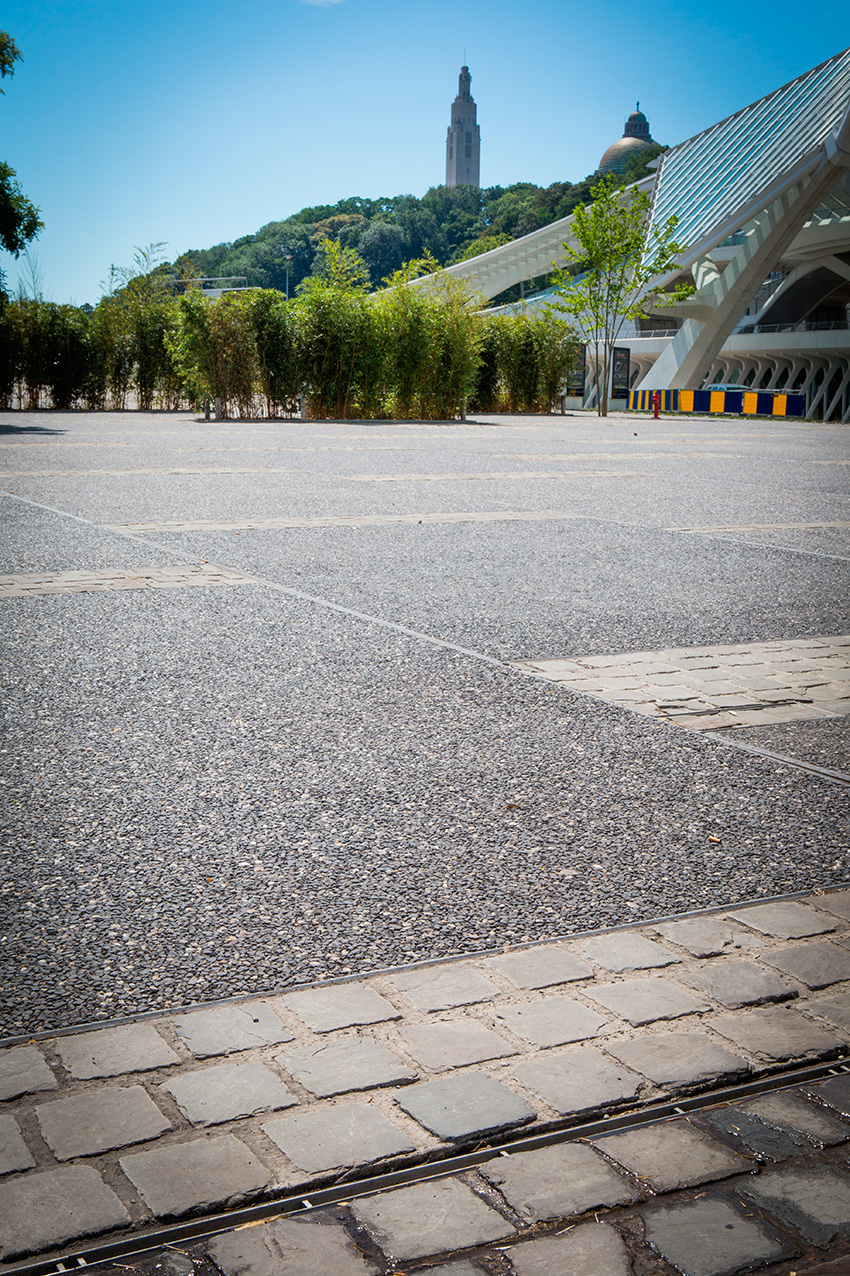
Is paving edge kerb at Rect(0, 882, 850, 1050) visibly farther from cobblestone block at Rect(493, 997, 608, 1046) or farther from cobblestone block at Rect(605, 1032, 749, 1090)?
cobblestone block at Rect(605, 1032, 749, 1090)

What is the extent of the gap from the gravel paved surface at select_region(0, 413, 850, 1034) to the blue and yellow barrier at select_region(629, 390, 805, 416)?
1472 inches

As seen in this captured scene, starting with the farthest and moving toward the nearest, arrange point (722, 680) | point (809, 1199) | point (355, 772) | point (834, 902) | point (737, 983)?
1. point (722, 680)
2. point (355, 772)
3. point (834, 902)
4. point (737, 983)
5. point (809, 1199)

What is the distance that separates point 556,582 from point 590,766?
3551 millimetres

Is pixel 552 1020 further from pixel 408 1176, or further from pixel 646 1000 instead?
pixel 408 1176

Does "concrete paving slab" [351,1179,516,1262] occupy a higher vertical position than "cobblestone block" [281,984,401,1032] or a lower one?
lower

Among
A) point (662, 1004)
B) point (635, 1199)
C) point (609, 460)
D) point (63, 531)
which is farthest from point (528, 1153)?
point (609, 460)

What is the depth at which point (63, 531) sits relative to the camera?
943cm

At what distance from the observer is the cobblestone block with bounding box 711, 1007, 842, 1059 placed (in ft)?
7.63

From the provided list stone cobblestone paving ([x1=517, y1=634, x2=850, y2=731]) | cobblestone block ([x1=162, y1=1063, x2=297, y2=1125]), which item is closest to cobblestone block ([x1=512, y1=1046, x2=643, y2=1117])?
cobblestone block ([x1=162, y1=1063, x2=297, y2=1125])

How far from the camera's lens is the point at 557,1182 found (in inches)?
75.3

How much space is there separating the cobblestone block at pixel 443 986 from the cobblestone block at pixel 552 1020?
0.25ft

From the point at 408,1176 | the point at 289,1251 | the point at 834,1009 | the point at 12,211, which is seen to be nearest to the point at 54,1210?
the point at 289,1251

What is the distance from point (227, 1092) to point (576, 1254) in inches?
28.2

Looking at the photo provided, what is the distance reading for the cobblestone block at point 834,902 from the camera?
9.69 ft
